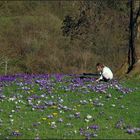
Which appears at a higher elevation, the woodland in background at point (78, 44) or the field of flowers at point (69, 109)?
the field of flowers at point (69, 109)

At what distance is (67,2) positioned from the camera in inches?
2685

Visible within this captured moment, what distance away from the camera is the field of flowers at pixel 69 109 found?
11.9 m

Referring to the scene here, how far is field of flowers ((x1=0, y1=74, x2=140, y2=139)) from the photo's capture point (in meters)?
11.9

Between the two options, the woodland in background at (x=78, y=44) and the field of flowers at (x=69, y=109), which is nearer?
the field of flowers at (x=69, y=109)

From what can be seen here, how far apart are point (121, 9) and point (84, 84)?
27640mm

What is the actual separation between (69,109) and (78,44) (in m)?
33.1

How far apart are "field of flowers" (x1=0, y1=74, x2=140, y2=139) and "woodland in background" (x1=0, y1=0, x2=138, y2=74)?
19.9m

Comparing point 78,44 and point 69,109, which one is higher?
point 69,109

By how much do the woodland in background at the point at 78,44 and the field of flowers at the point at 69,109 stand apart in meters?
19.9

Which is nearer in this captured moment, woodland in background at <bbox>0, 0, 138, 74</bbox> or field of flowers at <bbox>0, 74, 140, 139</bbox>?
field of flowers at <bbox>0, 74, 140, 139</bbox>

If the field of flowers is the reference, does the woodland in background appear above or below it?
below

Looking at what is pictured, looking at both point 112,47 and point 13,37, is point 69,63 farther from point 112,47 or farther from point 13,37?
point 13,37

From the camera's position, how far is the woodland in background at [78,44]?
42312mm

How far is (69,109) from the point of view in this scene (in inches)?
558
